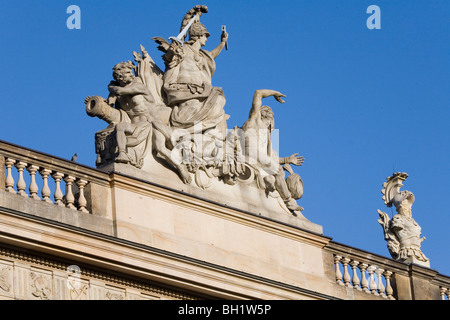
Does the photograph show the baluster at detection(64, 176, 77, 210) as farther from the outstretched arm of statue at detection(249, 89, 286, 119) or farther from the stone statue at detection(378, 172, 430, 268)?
the stone statue at detection(378, 172, 430, 268)

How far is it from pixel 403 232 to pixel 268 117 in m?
3.27

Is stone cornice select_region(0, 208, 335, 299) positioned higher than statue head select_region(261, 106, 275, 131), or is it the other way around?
statue head select_region(261, 106, 275, 131)

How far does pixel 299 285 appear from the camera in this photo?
2889 cm

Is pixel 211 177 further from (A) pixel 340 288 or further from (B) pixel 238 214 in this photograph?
(A) pixel 340 288

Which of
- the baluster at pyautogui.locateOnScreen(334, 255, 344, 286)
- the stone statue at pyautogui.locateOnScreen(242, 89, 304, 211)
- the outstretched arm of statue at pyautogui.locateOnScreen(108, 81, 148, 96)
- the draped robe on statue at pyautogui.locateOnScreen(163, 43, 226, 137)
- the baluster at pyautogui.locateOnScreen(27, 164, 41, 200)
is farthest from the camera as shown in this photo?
the baluster at pyautogui.locateOnScreen(334, 255, 344, 286)

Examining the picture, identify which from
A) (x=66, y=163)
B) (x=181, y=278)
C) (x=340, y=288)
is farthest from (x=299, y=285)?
(x=66, y=163)

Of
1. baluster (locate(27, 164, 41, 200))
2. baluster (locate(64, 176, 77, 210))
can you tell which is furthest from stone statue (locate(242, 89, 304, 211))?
baluster (locate(27, 164, 41, 200))

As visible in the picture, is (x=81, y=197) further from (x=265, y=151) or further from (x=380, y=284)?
(x=380, y=284)

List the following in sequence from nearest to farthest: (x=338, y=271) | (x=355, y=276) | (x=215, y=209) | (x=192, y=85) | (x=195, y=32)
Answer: (x=215, y=209)
(x=192, y=85)
(x=338, y=271)
(x=355, y=276)
(x=195, y=32)

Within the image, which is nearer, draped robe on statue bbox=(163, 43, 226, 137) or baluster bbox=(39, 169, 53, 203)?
baluster bbox=(39, 169, 53, 203)

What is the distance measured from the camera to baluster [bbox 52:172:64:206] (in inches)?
1033

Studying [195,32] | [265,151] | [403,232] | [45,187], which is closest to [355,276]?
[403,232]

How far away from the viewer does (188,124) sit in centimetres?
2884

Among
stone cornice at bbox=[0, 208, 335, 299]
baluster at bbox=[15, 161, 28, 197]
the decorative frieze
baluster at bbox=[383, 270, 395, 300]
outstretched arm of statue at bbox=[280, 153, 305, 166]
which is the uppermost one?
outstretched arm of statue at bbox=[280, 153, 305, 166]
